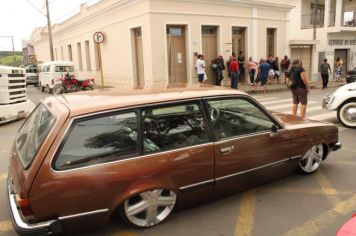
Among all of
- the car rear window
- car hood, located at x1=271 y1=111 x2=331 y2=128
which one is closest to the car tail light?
the car rear window

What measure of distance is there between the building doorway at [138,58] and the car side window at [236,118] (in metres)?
13.5

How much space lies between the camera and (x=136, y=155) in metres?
3.26

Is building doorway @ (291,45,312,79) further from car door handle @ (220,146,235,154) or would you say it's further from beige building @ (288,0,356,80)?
car door handle @ (220,146,235,154)

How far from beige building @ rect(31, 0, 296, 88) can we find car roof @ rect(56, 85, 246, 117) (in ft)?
39.3

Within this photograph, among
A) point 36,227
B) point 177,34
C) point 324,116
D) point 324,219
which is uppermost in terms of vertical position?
point 177,34

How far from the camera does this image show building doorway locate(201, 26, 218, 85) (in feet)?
58.0

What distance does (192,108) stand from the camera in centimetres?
368

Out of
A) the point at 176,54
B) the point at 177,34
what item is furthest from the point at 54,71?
the point at 177,34

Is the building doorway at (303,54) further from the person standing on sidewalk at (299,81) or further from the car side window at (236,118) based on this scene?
the car side window at (236,118)

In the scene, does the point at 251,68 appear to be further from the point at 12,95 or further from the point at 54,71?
the point at 12,95

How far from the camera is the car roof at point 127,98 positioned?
3.21 m

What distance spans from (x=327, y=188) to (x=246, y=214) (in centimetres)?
139

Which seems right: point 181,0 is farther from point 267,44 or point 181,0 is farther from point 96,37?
point 267,44

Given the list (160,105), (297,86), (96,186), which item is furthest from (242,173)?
(297,86)
